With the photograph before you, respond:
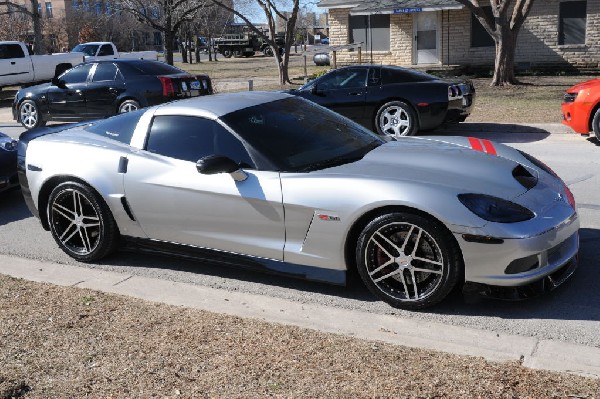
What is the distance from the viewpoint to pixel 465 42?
94.3 feet

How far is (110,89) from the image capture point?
15.1 m

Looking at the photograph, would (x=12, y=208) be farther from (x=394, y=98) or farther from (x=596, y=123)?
(x=596, y=123)

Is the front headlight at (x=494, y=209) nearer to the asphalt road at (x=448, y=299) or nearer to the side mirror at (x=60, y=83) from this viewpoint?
the asphalt road at (x=448, y=299)

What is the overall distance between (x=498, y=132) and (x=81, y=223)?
9151 millimetres

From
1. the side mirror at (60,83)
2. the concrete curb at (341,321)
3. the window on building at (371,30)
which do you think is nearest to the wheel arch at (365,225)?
the concrete curb at (341,321)

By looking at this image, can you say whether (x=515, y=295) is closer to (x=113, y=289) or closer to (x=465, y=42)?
(x=113, y=289)

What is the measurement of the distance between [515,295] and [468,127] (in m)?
9.52

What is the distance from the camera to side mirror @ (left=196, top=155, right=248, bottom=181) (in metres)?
5.07

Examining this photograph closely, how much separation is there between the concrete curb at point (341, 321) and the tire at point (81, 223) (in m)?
0.20

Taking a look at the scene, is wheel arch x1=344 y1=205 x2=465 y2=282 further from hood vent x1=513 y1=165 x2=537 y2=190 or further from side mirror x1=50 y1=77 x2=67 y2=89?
side mirror x1=50 y1=77 x2=67 y2=89

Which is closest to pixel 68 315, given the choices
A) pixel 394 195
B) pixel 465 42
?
pixel 394 195

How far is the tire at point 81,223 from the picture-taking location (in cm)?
589

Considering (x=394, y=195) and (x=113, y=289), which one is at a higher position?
(x=394, y=195)

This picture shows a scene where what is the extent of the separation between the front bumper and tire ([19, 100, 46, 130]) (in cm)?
1374
